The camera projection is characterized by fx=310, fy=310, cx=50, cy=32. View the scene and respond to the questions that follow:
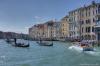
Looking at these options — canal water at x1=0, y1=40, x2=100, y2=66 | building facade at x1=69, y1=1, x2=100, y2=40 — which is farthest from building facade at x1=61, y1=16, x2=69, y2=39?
canal water at x1=0, y1=40, x2=100, y2=66

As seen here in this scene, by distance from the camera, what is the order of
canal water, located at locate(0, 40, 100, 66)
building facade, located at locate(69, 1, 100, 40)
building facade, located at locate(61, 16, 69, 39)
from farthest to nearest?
building facade, located at locate(61, 16, 69, 39) < building facade, located at locate(69, 1, 100, 40) < canal water, located at locate(0, 40, 100, 66)

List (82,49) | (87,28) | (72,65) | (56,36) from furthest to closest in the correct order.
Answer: (56,36), (87,28), (82,49), (72,65)

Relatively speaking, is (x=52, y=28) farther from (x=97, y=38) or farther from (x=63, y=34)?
(x=97, y=38)

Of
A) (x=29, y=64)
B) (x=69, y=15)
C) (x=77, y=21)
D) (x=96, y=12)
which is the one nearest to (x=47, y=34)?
(x=69, y=15)

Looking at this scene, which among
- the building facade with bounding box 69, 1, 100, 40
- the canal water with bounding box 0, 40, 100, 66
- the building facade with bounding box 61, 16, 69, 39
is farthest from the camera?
the building facade with bounding box 61, 16, 69, 39

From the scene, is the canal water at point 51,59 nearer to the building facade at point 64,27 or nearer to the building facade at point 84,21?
the building facade at point 84,21

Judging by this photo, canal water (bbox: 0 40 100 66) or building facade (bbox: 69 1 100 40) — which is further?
building facade (bbox: 69 1 100 40)

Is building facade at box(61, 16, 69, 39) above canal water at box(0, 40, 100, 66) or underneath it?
above

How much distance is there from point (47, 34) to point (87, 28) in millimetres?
55445

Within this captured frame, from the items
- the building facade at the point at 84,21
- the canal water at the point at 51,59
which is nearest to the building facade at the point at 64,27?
the building facade at the point at 84,21

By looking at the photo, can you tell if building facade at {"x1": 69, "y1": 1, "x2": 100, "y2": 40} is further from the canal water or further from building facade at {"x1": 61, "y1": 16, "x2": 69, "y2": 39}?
the canal water

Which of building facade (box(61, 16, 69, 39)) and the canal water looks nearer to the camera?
the canal water

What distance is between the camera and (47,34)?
13838 centimetres

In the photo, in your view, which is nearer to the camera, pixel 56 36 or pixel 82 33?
pixel 82 33
